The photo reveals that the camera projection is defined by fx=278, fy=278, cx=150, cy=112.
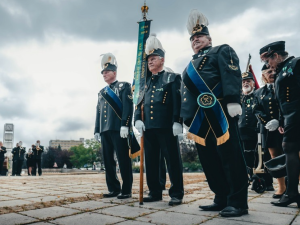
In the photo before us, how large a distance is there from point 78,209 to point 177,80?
2300 mm

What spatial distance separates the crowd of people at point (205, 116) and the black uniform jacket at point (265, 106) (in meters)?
0.02

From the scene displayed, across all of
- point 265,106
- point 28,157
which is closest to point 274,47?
point 265,106

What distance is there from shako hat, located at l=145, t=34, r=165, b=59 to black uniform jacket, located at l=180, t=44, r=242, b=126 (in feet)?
3.22

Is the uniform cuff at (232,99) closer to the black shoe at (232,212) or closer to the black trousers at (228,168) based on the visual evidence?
the black trousers at (228,168)

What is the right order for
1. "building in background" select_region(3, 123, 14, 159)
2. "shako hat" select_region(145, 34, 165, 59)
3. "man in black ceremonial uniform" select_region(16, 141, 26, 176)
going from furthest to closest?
1. "building in background" select_region(3, 123, 14, 159)
2. "man in black ceremonial uniform" select_region(16, 141, 26, 176)
3. "shako hat" select_region(145, 34, 165, 59)

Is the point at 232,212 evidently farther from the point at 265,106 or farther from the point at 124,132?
the point at 265,106

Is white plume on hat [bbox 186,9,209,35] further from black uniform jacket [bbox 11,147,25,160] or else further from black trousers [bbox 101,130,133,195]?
black uniform jacket [bbox 11,147,25,160]

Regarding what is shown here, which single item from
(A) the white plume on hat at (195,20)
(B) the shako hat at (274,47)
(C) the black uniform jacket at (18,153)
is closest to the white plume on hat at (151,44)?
(A) the white plume on hat at (195,20)

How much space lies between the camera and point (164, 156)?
4.22 metres

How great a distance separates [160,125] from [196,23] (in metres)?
1.52

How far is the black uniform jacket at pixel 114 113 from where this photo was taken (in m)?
4.75

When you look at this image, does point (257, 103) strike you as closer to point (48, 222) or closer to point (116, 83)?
point (116, 83)

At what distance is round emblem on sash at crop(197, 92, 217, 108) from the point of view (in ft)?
10.6

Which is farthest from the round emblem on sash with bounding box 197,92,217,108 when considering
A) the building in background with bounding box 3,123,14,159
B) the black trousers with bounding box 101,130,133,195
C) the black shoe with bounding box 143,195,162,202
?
the building in background with bounding box 3,123,14,159
